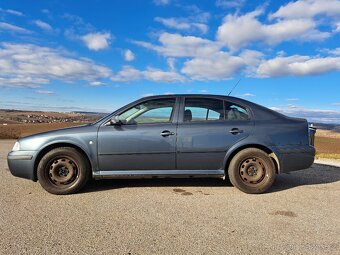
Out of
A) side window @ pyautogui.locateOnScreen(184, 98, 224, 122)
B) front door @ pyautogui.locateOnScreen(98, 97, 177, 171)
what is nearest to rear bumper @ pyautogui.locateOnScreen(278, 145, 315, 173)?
side window @ pyautogui.locateOnScreen(184, 98, 224, 122)

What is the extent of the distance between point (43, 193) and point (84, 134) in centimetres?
115

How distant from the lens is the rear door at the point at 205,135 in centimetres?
520

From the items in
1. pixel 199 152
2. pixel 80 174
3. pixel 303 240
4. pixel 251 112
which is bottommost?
pixel 303 240

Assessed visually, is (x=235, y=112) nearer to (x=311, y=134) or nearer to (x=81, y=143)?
(x=311, y=134)

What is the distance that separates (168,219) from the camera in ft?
13.0

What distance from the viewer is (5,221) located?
384 cm

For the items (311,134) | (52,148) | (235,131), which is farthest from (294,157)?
(52,148)

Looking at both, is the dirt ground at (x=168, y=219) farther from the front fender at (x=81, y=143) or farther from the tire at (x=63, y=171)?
the front fender at (x=81, y=143)

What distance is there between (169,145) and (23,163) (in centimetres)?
233

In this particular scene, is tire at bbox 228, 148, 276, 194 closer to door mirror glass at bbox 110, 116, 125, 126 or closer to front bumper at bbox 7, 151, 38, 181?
door mirror glass at bbox 110, 116, 125, 126

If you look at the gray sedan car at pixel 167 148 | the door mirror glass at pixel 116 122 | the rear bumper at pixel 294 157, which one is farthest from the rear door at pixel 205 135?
the door mirror glass at pixel 116 122

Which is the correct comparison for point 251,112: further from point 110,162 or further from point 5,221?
point 5,221

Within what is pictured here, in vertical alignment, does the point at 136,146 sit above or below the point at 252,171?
above

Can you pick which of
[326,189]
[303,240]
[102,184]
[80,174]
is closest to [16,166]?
[80,174]
